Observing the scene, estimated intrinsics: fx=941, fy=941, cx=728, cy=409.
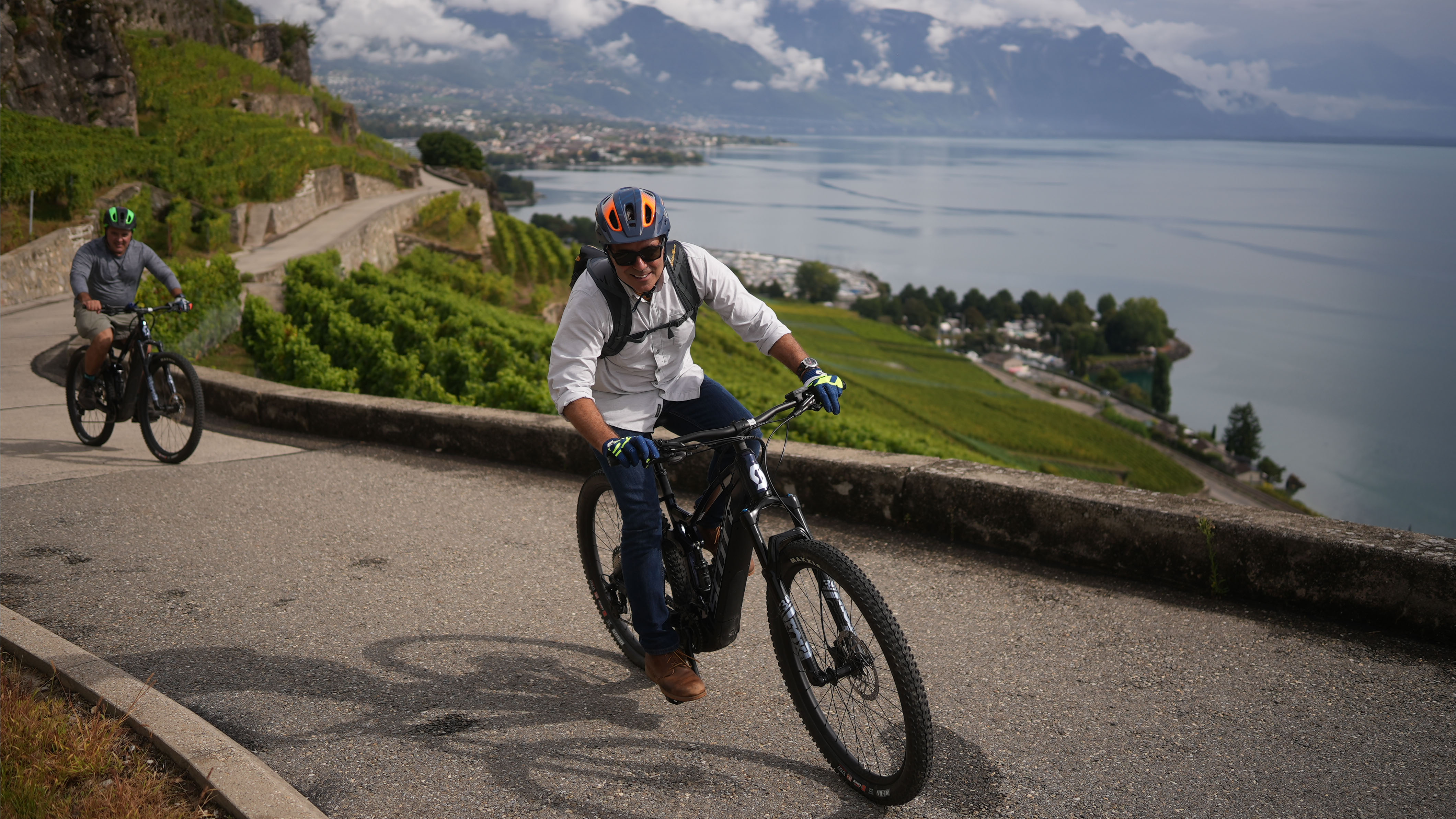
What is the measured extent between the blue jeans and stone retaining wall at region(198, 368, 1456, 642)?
2.01m

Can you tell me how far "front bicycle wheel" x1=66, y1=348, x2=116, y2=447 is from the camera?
24.4 ft

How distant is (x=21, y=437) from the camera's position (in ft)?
26.3

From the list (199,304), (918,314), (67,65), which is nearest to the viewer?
(199,304)

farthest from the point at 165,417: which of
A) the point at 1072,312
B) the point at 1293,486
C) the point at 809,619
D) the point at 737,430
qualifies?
the point at 1072,312

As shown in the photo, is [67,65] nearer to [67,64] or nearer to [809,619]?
[67,64]

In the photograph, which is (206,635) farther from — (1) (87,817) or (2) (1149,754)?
(2) (1149,754)

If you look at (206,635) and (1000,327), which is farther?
(1000,327)

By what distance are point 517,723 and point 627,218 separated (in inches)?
72.9

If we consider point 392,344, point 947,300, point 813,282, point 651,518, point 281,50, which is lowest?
point 947,300

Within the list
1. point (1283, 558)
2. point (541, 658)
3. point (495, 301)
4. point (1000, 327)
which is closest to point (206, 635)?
point (541, 658)

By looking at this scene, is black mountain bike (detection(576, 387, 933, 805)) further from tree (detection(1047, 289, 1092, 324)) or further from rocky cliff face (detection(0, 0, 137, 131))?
tree (detection(1047, 289, 1092, 324))

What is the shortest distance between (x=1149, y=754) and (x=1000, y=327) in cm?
10965

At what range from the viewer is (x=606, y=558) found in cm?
414

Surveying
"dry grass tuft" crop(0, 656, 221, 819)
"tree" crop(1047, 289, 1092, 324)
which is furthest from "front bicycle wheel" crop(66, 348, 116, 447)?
"tree" crop(1047, 289, 1092, 324)
